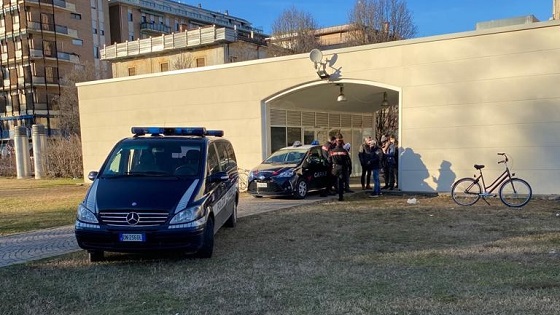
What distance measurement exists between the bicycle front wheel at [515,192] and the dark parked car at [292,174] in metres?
5.11

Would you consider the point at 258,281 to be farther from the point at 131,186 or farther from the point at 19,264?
the point at 19,264

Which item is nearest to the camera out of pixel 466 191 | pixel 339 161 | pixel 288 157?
pixel 466 191

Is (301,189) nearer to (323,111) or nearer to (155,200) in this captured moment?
(323,111)

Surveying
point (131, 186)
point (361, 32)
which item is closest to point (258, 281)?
point (131, 186)

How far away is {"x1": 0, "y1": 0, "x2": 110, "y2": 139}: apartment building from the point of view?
58.4 m

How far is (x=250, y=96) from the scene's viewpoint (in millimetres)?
15836

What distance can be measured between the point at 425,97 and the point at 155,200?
9.65 metres

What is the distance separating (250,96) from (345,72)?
3498 mm

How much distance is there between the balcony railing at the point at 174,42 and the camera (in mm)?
46375

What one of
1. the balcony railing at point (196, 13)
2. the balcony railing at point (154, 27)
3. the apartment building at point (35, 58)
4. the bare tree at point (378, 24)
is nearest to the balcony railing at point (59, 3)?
the apartment building at point (35, 58)

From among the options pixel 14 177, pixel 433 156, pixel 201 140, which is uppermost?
pixel 201 140

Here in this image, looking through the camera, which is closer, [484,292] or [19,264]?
[484,292]

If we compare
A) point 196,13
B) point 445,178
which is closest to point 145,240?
point 445,178

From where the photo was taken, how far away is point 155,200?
6.23 meters
